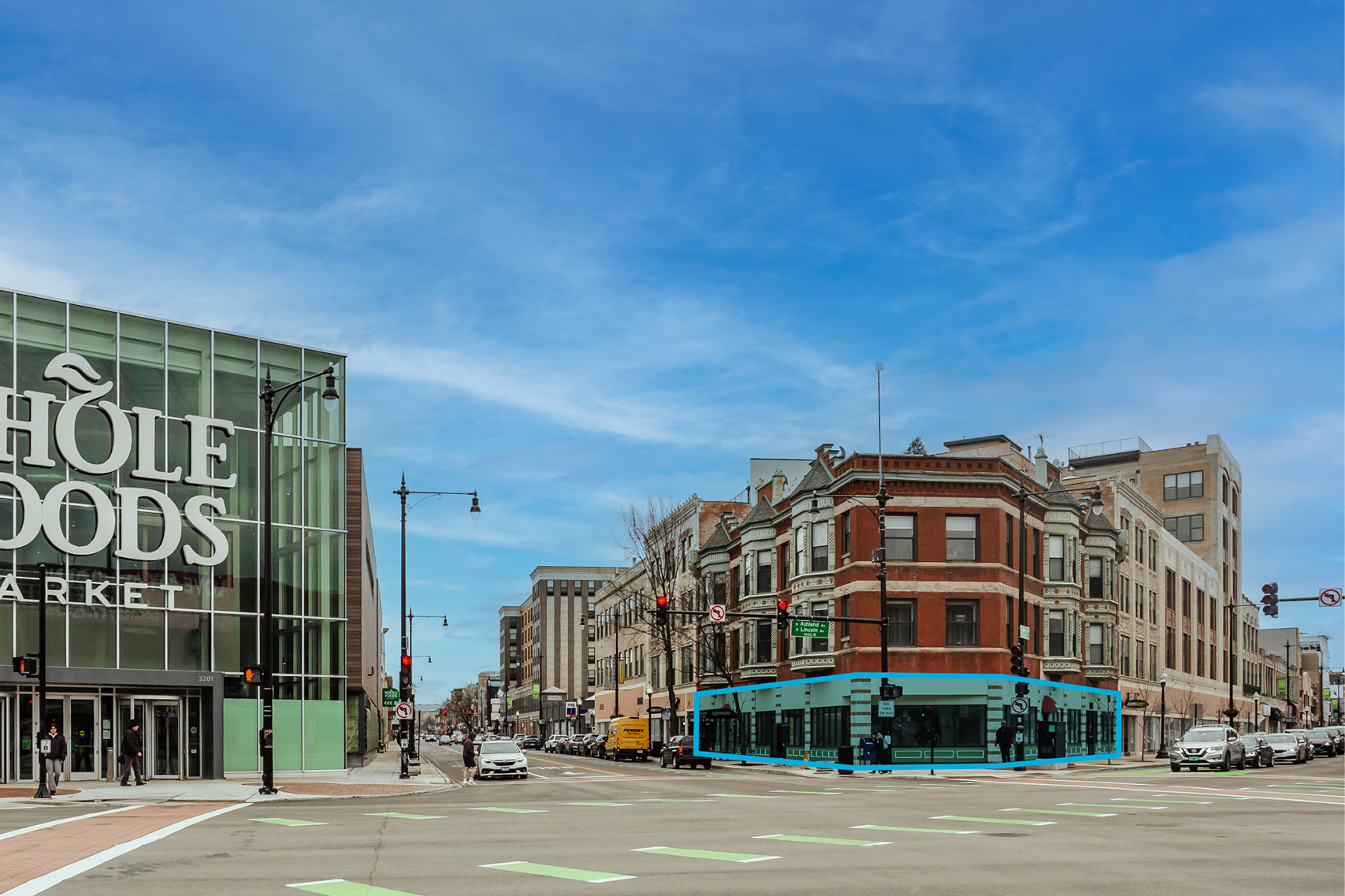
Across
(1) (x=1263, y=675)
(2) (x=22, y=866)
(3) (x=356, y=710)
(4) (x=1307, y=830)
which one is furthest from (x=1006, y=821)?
(1) (x=1263, y=675)

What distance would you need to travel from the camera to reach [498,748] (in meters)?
46.2

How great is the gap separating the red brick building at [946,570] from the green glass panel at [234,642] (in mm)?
24145

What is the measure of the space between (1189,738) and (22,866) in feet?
141

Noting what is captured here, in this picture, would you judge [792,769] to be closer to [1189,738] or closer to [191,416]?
[1189,738]

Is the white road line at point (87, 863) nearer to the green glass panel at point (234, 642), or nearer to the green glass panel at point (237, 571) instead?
the green glass panel at point (234, 642)

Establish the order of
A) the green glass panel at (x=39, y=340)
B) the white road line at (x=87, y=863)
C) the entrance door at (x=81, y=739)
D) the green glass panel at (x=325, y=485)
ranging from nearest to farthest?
the white road line at (x=87, y=863) → the entrance door at (x=81, y=739) → the green glass panel at (x=39, y=340) → the green glass panel at (x=325, y=485)

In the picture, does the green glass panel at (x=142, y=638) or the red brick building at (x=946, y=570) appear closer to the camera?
the green glass panel at (x=142, y=638)

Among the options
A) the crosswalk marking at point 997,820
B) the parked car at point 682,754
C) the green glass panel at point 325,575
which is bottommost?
the parked car at point 682,754

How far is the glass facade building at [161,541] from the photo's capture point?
127 feet

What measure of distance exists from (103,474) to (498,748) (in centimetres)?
1622

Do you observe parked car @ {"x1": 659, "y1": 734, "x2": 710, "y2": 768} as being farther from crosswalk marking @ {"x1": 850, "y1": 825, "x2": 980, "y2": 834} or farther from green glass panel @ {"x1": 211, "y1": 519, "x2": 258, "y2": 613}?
crosswalk marking @ {"x1": 850, "y1": 825, "x2": 980, "y2": 834}

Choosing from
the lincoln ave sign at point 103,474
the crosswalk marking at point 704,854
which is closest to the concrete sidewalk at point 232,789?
the lincoln ave sign at point 103,474

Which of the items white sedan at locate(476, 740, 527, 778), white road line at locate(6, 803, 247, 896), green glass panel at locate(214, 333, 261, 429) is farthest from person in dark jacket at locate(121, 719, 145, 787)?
white road line at locate(6, 803, 247, 896)

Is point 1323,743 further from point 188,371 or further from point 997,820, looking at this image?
point 188,371
